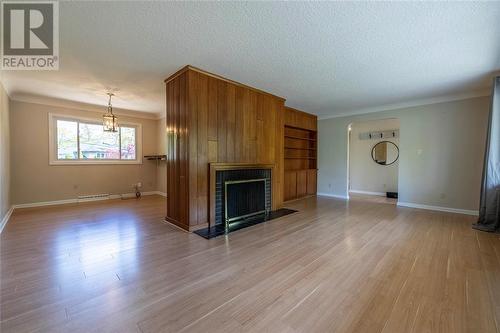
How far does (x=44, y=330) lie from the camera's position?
1.46 metres

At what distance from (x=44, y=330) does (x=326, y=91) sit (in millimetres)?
5231

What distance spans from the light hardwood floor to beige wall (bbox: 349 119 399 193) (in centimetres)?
360

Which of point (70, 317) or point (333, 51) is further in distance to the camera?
point (333, 51)

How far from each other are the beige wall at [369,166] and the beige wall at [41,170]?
8.20 m

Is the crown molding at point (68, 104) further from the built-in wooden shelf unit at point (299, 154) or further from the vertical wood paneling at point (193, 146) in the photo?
the built-in wooden shelf unit at point (299, 154)

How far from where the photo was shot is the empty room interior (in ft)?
5.87

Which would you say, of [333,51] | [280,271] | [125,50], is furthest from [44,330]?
[333,51]

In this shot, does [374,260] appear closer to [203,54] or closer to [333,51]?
[333,51]

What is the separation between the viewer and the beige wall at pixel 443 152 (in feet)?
15.3

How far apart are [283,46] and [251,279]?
281 centimetres

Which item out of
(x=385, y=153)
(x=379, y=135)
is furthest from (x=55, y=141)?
(x=385, y=153)

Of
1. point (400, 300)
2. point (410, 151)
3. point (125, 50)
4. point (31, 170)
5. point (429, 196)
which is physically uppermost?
point (125, 50)

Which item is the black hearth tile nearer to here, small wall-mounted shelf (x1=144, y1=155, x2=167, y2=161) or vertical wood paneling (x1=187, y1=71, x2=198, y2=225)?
vertical wood paneling (x1=187, y1=71, x2=198, y2=225)

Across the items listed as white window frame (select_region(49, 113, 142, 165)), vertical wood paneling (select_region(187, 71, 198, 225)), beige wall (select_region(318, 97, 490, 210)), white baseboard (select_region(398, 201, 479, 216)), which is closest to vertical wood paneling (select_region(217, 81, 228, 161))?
vertical wood paneling (select_region(187, 71, 198, 225))
